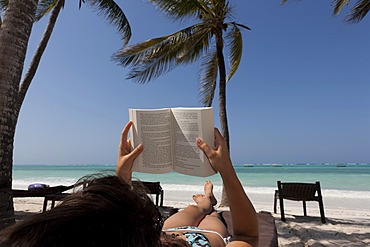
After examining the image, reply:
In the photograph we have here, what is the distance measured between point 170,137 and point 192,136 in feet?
0.59

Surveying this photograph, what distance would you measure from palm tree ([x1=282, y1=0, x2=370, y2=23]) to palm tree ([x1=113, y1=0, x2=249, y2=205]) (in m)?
1.82

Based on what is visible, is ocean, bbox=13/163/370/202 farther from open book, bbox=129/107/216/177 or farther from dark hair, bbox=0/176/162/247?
dark hair, bbox=0/176/162/247

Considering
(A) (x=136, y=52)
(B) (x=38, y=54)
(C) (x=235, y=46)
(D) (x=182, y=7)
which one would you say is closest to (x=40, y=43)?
(B) (x=38, y=54)

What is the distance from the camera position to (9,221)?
2.36 m

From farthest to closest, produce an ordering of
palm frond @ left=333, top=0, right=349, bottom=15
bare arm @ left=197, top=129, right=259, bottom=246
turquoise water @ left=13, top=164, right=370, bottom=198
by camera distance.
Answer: turquoise water @ left=13, top=164, right=370, bottom=198, palm frond @ left=333, top=0, right=349, bottom=15, bare arm @ left=197, top=129, right=259, bottom=246

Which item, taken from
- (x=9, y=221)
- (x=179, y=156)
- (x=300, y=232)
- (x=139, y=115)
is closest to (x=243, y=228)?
(x=179, y=156)

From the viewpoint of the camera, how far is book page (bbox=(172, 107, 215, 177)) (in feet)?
3.98

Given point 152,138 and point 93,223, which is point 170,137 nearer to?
point 152,138

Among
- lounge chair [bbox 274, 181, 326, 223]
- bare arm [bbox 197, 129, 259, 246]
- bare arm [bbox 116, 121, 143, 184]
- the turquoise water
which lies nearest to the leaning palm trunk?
bare arm [bbox 116, 121, 143, 184]

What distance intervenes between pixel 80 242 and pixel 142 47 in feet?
21.3

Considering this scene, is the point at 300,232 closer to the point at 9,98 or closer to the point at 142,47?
the point at 9,98

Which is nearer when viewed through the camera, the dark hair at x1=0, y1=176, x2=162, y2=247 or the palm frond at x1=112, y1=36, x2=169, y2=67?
the dark hair at x1=0, y1=176, x2=162, y2=247

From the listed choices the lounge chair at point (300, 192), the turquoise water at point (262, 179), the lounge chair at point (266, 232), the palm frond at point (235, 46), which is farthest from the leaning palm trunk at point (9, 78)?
the palm frond at point (235, 46)

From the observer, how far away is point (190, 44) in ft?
22.6
